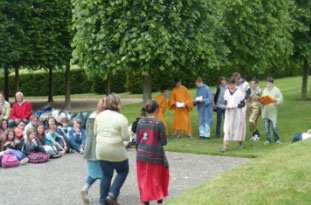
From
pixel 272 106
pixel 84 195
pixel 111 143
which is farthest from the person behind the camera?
pixel 272 106

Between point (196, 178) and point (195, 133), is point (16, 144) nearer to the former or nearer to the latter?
point (196, 178)

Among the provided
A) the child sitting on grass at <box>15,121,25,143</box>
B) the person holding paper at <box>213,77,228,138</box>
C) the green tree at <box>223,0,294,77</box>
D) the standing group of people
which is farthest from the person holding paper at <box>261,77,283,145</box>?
the child sitting on grass at <box>15,121,25,143</box>

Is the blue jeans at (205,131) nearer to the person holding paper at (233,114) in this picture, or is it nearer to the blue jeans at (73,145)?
the person holding paper at (233,114)

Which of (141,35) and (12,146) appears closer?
(12,146)

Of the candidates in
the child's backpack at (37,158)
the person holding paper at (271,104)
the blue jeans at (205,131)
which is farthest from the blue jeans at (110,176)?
the blue jeans at (205,131)

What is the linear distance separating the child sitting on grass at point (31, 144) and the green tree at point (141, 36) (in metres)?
3.00

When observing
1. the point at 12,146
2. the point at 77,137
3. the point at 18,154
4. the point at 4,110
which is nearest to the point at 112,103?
the point at 18,154

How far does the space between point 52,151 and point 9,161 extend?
1248 millimetres

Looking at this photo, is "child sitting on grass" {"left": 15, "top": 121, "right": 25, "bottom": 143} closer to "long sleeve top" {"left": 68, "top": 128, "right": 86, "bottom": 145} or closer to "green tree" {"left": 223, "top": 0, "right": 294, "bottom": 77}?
"long sleeve top" {"left": 68, "top": 128, "right": 86, "bottom": 145}

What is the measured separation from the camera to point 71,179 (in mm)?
9094

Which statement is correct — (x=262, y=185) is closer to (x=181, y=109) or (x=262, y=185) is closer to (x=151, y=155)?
(x=151, y=155)

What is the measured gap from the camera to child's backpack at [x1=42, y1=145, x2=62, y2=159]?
440 inches

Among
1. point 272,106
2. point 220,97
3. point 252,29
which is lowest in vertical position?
point 272,106

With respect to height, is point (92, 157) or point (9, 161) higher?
point (92, 157)
